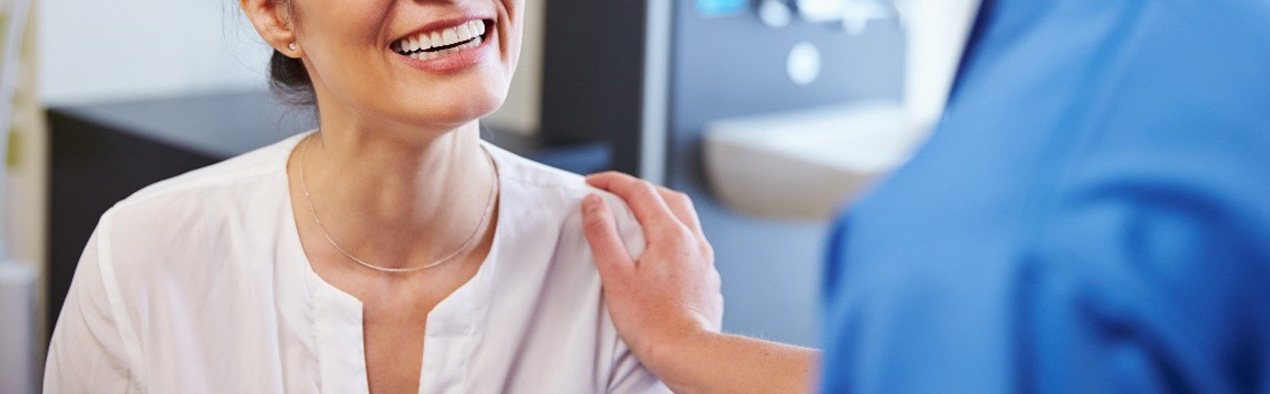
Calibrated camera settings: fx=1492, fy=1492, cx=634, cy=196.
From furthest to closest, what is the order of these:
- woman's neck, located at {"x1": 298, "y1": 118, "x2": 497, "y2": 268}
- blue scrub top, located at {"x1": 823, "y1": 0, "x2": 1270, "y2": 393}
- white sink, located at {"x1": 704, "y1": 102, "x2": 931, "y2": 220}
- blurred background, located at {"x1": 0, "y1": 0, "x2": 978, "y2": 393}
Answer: white sink, located at {"x1": 704, "y1": 102, "x2": 931, "y2": 220} → blurred background, located at {"x1": 0, "y1": 0, "x2": 978, "y2": 393} → woman's neck, located at {"x1": 298, "y1": 118, "x2": 497, "y2": 268} → blue scrub top, located at {"x1": 823, "y1": 0, "x2": 1270, "y2": 393}

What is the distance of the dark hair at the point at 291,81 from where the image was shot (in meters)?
1.34

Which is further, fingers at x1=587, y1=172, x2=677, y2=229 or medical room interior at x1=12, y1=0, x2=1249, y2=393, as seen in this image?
medical room interior at x1=12, y1=0, x2=1249, y2=393

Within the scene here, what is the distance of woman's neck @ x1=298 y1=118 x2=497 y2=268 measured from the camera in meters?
1.27

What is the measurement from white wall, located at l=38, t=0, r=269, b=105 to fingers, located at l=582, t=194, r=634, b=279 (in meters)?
1.11

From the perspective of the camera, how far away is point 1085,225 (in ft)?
1.48

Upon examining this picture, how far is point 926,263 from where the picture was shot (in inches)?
18.5

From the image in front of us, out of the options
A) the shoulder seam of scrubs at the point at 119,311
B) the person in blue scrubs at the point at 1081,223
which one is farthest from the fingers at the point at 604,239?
the person in blue scrubs at the point at 1081,223

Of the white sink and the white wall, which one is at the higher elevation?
the white wall

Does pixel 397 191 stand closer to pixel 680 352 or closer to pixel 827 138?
pixel 680 352

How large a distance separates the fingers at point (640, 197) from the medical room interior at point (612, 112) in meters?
0.89

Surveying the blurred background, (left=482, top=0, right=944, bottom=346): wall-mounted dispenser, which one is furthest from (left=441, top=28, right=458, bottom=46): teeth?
(left=482, top=0, right=944, bottom=346): wall-mounted dispenser

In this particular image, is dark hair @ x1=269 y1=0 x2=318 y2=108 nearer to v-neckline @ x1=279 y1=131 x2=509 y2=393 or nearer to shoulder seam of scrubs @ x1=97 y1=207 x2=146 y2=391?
v-neckline @ x1=279 y1=131 x2=509 y2=393

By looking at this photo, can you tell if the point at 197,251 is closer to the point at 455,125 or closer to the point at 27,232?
the point at 455,125

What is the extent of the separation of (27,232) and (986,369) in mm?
2285
